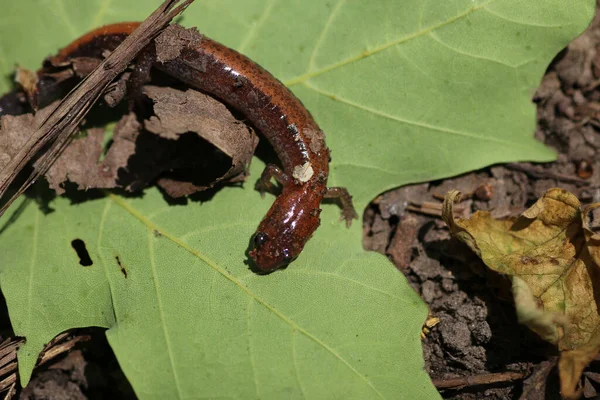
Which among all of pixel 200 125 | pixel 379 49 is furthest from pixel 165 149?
pixel 379 49

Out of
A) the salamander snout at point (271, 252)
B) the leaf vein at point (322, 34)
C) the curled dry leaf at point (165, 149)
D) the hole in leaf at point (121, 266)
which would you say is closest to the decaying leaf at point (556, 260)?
the salamander snout at point (271, 252)

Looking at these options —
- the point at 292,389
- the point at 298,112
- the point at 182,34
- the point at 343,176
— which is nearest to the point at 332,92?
the point at 298,112

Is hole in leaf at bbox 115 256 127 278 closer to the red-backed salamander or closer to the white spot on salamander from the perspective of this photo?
the red-backed salamander

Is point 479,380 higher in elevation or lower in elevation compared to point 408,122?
lower

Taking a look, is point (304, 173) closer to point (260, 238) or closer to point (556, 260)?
point (260, 238)

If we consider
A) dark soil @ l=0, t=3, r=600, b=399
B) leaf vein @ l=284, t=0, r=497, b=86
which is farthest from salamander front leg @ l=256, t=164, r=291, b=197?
dark soil @ l=0, t=3, r=600, b=399

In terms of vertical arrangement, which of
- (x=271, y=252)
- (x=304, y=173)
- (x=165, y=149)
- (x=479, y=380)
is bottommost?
(x=479, y=380)

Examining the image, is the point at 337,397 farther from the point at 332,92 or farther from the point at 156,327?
the point at 332,92
